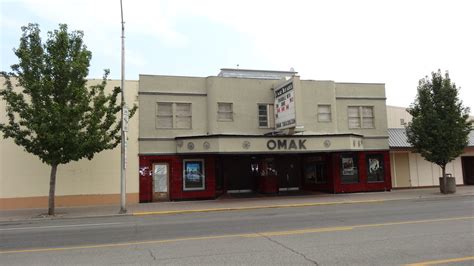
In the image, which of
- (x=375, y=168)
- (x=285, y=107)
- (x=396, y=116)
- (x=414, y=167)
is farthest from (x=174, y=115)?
(x=396, y=116)

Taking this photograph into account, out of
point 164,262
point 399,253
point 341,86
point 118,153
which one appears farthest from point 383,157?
point 164,262

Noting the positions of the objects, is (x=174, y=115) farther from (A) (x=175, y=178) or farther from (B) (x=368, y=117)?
(B) (x=368, y=117)

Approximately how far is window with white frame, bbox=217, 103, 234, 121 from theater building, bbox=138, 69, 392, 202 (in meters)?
0.06

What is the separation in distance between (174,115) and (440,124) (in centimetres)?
1458

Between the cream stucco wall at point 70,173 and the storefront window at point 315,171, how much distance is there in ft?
37.8

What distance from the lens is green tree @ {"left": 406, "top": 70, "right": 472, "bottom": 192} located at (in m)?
22.7

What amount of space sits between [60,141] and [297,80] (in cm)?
1152

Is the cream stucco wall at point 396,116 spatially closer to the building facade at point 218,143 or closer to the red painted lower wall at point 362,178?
the building facade at point 218,143

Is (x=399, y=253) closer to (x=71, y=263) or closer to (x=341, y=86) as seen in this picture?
(x=71, y=263)

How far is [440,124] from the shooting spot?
22672mm

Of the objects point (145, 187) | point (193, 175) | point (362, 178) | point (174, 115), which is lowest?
point (145, 187)

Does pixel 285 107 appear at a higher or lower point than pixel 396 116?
lower

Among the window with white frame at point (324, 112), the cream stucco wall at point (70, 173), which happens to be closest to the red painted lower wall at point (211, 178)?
the cream stucco wall at point (70, 173)

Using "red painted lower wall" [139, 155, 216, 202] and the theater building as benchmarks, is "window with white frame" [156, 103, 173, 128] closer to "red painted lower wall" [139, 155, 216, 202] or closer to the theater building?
the theater building
